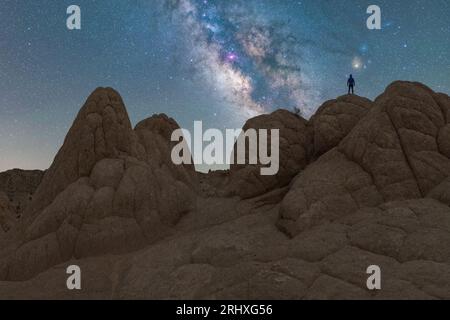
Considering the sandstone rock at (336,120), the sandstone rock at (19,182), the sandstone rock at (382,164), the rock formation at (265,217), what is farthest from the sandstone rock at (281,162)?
the sandstone rock at (19,182)

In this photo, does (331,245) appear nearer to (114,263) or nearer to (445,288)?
(445,288)

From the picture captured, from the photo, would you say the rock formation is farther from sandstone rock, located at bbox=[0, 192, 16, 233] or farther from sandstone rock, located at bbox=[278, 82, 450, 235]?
sandstone rock, located at bbox=[0, 192, 16, 233]

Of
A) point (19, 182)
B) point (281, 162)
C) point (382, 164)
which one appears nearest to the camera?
point (382, 164)

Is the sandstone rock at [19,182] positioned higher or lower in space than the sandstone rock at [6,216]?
higher

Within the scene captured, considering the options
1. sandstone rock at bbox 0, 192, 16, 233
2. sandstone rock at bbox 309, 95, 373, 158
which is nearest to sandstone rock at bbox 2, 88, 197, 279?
sandstone rock at bbox 309, 95, 373, 158

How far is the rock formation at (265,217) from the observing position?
29.4ft

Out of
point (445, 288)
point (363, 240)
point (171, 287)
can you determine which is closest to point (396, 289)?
point (445, 288)

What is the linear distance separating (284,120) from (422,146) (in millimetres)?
7171

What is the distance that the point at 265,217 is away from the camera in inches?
554

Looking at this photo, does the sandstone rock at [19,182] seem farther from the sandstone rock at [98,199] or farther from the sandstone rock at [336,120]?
the sandstone rock at [336,120]

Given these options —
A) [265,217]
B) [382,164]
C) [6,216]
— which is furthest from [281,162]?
[6,216]

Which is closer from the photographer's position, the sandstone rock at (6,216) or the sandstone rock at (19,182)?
the sandstone rock at (6,216)

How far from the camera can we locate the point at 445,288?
7.54 meters

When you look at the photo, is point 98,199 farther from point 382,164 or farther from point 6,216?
point 6,216
